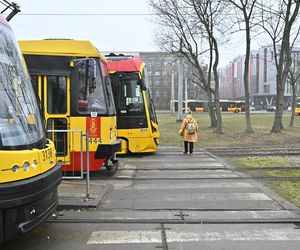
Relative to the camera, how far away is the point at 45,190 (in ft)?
16.4

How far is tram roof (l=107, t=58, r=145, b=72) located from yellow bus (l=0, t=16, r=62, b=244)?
8980 mm

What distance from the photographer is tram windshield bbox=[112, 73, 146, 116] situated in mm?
14625

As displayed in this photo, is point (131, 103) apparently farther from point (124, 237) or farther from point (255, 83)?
point (255, 83)

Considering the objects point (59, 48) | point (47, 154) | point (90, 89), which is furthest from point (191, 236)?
point (59, 48)

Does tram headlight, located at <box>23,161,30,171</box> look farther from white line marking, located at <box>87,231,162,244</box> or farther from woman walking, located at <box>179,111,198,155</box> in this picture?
woman walking, located at <box>179,111,198,155</box>

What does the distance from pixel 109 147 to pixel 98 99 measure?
1156 millimetres

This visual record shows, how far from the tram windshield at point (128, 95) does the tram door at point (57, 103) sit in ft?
15.7

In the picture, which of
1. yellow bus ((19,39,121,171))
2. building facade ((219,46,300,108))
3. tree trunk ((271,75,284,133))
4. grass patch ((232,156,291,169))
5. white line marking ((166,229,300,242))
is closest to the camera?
white line marking ((166,229,300,242))

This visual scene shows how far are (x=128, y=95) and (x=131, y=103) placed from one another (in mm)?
295

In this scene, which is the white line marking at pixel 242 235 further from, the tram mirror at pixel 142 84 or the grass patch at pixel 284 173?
the tram mirror at pixel 142 84

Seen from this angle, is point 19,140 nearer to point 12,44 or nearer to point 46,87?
point 12,44

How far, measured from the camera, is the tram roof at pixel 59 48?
9883 mm

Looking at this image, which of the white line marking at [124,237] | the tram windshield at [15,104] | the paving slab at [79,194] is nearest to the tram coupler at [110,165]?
the paving slab at [79,194]

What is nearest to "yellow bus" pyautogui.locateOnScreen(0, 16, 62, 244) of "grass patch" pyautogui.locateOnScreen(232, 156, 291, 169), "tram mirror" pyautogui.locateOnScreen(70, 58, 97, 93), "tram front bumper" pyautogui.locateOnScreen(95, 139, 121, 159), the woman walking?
"tram mirror" pyautogui.locateOnScreen(70, 58, 97, 93)
